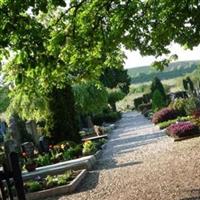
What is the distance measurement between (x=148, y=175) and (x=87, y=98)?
30391mm

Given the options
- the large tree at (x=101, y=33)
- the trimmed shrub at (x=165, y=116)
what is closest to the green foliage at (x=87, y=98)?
the trimmed shrub at (x=165, y=116)

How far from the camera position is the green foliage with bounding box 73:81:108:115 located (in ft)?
142

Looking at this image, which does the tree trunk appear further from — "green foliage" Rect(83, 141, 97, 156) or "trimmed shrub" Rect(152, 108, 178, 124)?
"trimmed shrub" Rect(152, 108, 178, 124)

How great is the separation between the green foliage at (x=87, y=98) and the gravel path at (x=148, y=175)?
22.3 m

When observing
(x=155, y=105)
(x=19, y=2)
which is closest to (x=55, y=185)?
(x=19, y=2)

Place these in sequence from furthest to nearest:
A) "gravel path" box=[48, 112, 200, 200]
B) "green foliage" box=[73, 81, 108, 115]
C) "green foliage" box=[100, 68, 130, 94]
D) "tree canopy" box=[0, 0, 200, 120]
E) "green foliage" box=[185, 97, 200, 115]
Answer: "green foliage" box=[100, 68, 130, 94]
"green foliage" box=[73, 81, 108, 115]
"green foliage" box=[185, 97, 200, 115]
"tree canopy" box=[0, 0, 200, 120]
"gravel path" box=[48, 112, 200, 200]

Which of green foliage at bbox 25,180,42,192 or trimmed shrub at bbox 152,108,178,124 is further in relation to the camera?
trimmed shrub at bbox 152,108,178,124

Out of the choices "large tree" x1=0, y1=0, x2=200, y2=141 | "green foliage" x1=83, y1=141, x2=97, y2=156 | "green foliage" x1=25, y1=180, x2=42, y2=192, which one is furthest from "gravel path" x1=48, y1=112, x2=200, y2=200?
"large tree" x1=0, y1=0, x2=200, y2=141

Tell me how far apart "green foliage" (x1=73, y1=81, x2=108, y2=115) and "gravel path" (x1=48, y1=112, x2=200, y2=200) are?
73.3ft

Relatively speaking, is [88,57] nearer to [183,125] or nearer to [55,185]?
[55,185]

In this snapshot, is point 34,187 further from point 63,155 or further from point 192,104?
point 192,104

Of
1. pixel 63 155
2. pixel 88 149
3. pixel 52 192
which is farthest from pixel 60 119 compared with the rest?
pixel 52 192

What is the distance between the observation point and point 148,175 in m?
13.7

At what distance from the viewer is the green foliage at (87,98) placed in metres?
43.2
